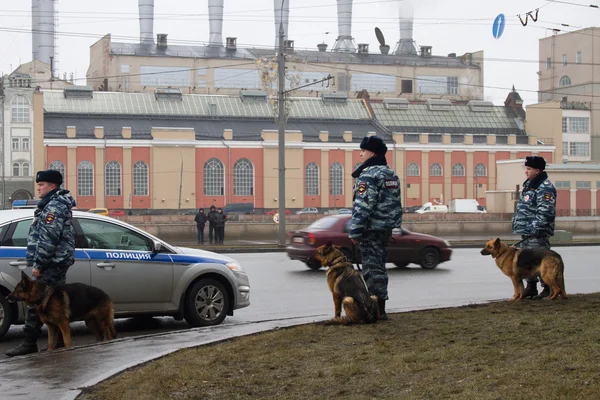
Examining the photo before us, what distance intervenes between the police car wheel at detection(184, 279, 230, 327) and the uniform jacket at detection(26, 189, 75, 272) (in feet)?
8.61

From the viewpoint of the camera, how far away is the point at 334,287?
1012cm

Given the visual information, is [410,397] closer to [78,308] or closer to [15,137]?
[78,308]

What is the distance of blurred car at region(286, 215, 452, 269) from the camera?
74.8 feet

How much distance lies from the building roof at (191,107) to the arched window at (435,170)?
9865 millimetres

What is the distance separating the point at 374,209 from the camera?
995cm

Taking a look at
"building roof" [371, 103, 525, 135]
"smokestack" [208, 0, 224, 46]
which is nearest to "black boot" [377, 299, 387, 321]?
"building roof" [371, 103, 525, 135]

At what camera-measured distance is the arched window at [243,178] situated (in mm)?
89500

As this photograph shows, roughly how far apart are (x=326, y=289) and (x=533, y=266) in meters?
5.62

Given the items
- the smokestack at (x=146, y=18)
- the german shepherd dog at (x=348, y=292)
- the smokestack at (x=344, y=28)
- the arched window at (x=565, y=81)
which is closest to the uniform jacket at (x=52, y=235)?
the german shepherd dog at (x=348, y=292)

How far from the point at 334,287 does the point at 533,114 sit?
98.8 meters

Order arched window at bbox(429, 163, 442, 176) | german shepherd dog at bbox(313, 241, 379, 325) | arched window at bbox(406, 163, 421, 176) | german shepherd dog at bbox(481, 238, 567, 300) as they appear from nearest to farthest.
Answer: german shepherd dog at bbox(313, 241, 379, 325)
german shepherd dog at bbox(481, 238, 567, 300)
arched window at bbox(406, 163, 421, 176)
arched window at bbox(429, 163, 442, 176)

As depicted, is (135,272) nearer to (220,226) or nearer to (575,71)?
(220,226)

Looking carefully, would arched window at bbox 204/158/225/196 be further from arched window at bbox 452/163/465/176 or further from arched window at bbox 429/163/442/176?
arched window at bbox 452/163/465/176

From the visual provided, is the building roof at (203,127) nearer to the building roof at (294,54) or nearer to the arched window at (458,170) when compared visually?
the arched window at (458,170)
